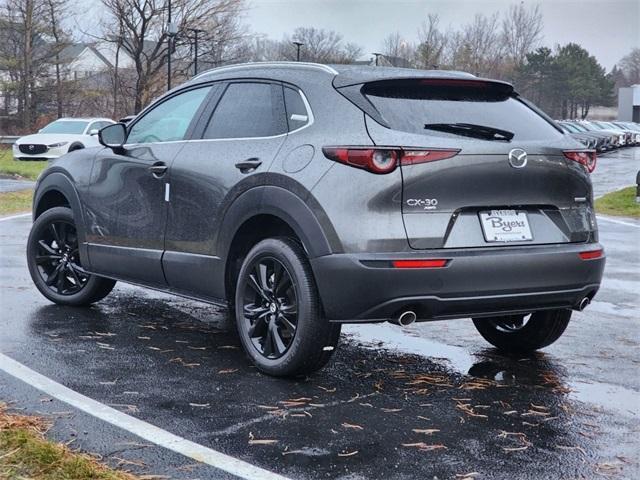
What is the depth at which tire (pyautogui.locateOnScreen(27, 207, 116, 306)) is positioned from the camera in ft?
23.2

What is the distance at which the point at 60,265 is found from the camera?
23.7ft

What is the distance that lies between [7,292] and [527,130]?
15.4ft

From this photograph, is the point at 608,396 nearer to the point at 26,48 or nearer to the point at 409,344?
the point at 409,344

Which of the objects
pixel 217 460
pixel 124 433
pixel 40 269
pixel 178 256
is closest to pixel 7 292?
pixel 40 269

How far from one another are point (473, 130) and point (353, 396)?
1569 millimetres

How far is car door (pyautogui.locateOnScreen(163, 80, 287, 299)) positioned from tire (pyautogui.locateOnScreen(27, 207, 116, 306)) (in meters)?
1.39

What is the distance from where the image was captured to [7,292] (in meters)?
7.68

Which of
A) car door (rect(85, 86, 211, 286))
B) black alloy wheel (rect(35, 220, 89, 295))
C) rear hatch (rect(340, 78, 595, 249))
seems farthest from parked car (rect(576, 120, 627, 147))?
rear hatch (rect(340, 78, 595, 249))

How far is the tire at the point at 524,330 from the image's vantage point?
18.9 feet

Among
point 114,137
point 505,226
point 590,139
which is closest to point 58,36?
point 590,139

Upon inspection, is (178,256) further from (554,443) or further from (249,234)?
(554,443)

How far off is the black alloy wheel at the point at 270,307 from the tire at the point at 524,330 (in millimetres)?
1639

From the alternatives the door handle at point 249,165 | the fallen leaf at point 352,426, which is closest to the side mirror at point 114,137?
the door handle at point 249,165

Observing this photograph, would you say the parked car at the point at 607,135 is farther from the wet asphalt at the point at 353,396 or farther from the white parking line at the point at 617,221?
the wet asphalt at the point at 353,396
